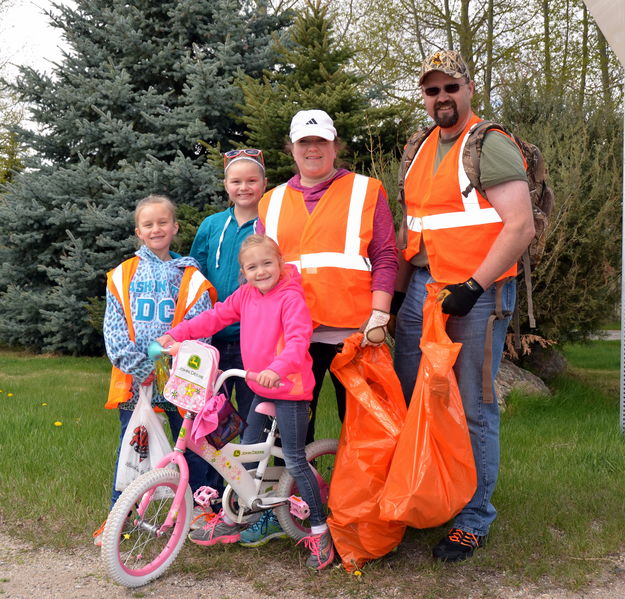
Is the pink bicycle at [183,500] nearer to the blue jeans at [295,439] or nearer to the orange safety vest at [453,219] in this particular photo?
the blue jeans at [295,439]

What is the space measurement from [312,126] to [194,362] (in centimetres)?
118

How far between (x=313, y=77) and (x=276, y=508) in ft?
19.0

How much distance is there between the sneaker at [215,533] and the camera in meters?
3.36

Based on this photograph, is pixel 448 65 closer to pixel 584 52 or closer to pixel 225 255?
pixel 225 255

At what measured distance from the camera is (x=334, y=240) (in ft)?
10.3

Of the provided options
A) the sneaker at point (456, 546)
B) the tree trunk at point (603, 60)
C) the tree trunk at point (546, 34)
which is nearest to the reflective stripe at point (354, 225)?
the sneaker at point (456, 546)

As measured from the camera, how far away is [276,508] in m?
3.34

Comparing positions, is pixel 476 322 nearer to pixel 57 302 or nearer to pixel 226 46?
pixel 226 46

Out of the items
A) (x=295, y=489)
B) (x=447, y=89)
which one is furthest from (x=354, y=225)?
(x=295, y=489)

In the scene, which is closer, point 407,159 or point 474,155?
point 474,155

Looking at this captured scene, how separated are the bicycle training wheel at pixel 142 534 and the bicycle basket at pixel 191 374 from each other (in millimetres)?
324

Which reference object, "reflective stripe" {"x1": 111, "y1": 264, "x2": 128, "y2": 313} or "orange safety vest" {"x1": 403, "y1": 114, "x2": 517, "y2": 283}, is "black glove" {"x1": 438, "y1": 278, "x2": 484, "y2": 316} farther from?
"reflective stripe" {"x1": 111, "y1": 264, "x2": 128, "y2": 313}

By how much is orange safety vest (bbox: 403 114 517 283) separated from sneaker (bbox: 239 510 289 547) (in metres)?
1.51

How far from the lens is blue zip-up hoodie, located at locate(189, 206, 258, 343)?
3.63 m
